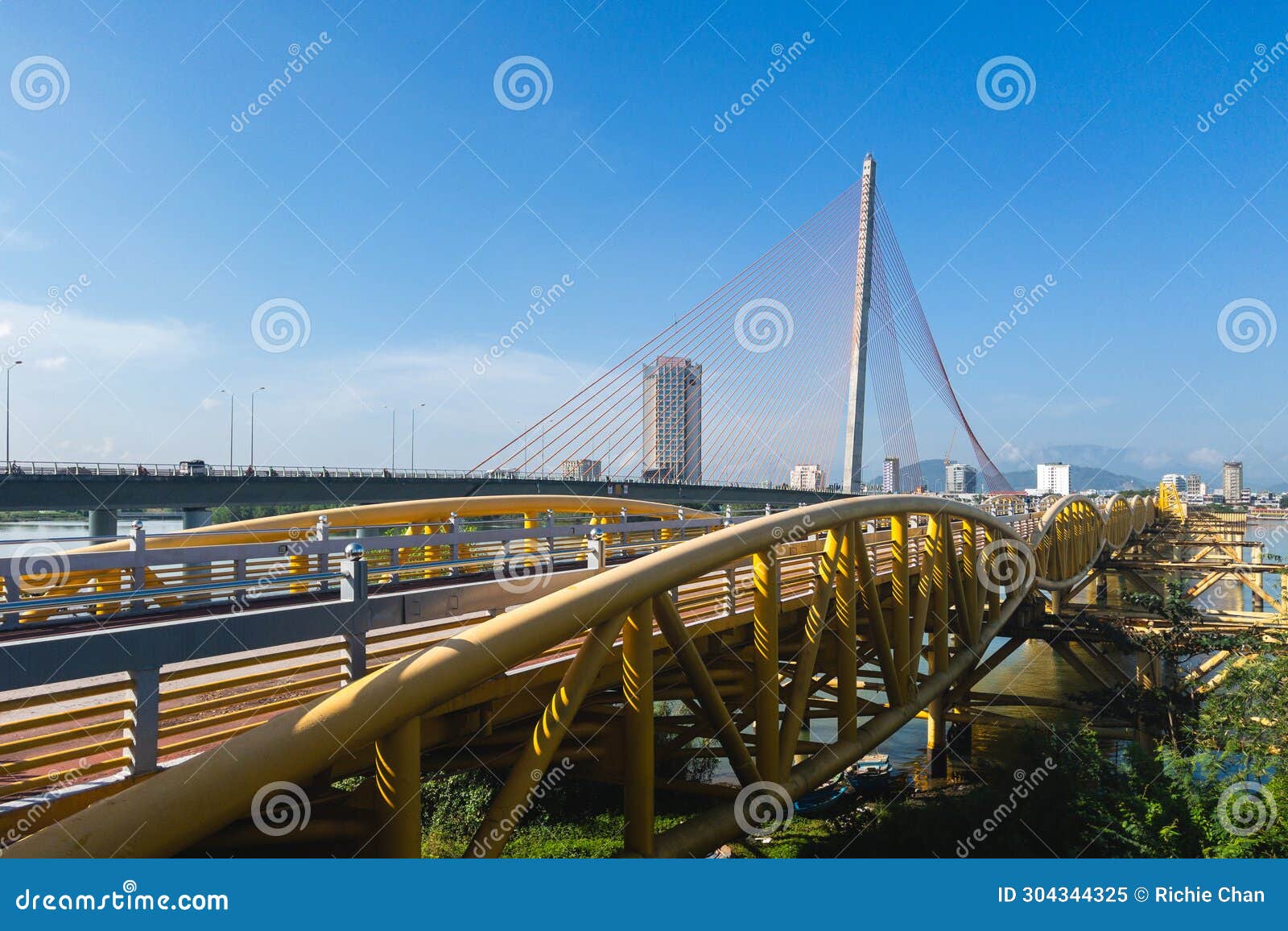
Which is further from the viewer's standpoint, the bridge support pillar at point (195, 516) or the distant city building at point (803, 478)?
the distant city building at point (803, 478)

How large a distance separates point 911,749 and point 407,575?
15.4m

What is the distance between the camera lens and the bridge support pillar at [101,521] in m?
30.6

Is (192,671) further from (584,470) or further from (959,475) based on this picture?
(959,475)

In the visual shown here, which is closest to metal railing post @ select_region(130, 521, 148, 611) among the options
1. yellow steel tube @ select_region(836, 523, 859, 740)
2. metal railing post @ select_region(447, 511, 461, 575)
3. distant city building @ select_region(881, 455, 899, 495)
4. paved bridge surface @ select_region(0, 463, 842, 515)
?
metal railing post @ select_region(447, 511, 461, 575)

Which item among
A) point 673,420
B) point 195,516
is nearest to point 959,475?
point 673,420

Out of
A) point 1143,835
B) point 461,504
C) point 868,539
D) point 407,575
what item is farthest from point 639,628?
point 461,504

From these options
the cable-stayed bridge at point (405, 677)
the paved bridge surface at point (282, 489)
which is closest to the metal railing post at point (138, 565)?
the cable-stayed bridge at point (405, 677)

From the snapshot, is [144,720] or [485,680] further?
[485,680]

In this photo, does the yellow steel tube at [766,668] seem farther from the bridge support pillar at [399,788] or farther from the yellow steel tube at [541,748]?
the bridge support pillar at [399,788]

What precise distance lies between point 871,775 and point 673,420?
65.0 ft

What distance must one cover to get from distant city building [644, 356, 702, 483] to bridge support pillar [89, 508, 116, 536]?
19.7 m

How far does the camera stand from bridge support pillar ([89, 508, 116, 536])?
1206 inches

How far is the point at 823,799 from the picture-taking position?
18.8 metres

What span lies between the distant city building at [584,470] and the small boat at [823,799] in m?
17.9
